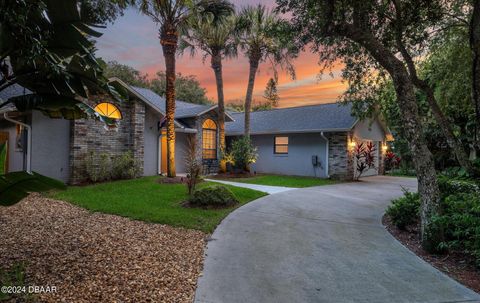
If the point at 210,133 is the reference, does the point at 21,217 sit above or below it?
below

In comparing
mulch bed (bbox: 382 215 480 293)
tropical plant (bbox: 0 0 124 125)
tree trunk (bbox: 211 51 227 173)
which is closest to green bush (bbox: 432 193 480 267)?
mulch bed (bbox: 382 215 480 293)

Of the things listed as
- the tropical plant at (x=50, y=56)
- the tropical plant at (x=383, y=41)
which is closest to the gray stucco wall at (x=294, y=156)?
the tropical plant at (x=383, y=41)

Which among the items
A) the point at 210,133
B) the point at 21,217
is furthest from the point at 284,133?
the point at 21,217

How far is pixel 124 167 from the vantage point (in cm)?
1309

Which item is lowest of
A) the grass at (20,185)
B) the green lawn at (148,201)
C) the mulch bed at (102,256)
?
the mulch bed at (102,256)

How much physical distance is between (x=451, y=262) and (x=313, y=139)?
13.0 metres

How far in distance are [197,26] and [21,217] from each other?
1109 cm

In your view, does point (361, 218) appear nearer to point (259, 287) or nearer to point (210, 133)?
point (259, 287)

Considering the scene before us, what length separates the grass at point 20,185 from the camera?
322cm

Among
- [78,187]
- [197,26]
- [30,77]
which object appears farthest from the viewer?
[197,26]

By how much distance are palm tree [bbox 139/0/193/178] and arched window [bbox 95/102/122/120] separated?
2.56 m

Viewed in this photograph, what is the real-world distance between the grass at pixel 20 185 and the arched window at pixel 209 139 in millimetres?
14828

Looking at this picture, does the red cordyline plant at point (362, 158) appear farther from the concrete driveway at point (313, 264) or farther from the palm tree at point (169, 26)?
the palm tree at point (169, 26)

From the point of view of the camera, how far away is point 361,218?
26.1 ft
